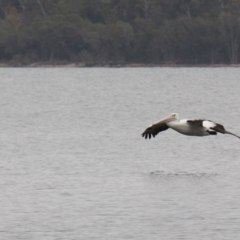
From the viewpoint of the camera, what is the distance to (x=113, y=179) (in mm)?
22594

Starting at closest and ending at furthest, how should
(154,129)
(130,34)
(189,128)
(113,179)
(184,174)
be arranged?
(189,128)
(154,129)
(113,179)
(184,174)
(130,34)

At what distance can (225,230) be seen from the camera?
17.3 metres

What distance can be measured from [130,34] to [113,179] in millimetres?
94289

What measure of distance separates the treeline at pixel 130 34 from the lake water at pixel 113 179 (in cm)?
6761

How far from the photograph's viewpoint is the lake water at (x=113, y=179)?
17.6 meters

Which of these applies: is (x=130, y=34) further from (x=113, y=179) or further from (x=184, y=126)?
(x=184, y=126)

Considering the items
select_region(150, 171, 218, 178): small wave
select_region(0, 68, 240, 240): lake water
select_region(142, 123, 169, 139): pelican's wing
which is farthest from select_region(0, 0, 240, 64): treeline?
select_region(142, 123, 169, 139): pelican's wing

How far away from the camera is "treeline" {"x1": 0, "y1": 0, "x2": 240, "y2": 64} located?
4503 inches

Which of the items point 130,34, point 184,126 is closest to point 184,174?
point 184,126

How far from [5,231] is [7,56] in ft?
356

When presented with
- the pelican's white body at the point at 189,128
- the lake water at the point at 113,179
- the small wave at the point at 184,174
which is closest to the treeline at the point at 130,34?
the lake water at the point at 113,179

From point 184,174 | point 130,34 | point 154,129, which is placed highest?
point 154,129

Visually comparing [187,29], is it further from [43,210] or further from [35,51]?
[43,210]

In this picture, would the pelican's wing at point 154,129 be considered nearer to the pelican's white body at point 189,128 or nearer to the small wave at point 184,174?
the pelican's white body at point 189,128
